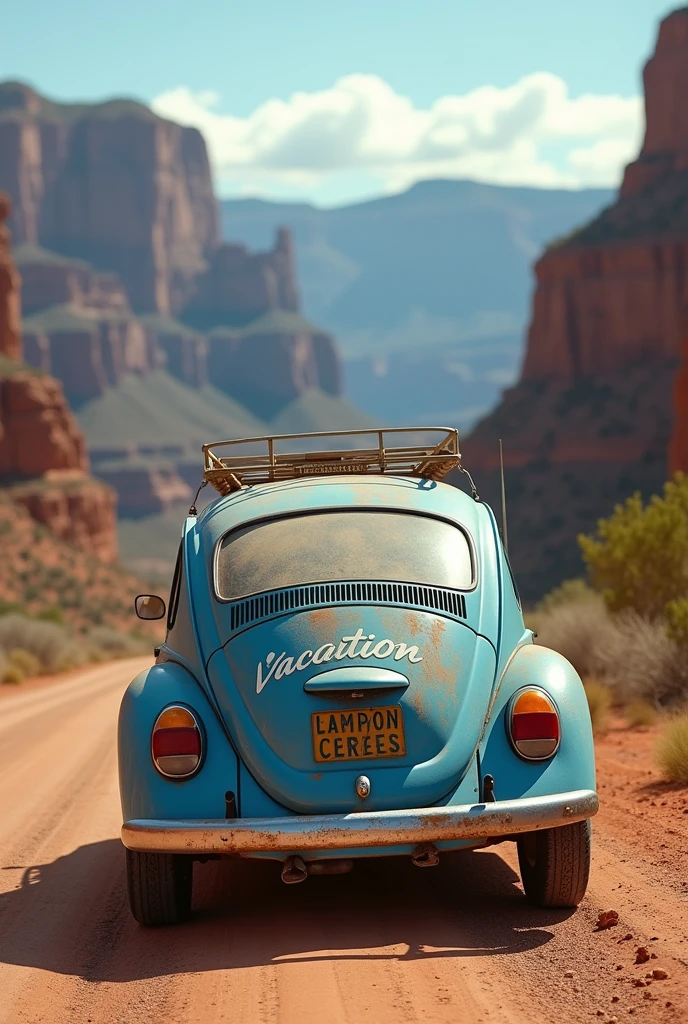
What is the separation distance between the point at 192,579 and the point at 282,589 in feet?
1.97


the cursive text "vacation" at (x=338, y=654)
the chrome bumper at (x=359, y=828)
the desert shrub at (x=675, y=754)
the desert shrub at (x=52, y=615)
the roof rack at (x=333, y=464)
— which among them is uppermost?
the roof rack at (x=333, y=464)

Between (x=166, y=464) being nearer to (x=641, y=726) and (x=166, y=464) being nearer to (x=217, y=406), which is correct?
(x=217, y=406)

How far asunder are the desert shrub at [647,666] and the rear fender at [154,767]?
8436mm

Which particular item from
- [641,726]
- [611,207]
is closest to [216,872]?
[641,726]

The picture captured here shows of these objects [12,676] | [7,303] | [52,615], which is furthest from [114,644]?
[7,303]

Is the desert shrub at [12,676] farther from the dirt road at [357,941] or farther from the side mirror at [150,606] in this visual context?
the side mirror at [150,606]

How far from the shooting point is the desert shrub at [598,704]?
44.6 feet

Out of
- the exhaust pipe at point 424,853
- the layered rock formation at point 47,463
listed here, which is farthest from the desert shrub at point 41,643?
the layered rock formation at point 47,463

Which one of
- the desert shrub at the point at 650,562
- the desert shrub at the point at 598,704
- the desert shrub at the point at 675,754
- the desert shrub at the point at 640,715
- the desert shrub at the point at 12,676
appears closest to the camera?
the desert shrub at the point at 675,754

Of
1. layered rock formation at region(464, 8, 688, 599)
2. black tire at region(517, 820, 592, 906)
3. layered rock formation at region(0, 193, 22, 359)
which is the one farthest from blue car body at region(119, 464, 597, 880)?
layered rock formation at region(0, 193, 22, 359)

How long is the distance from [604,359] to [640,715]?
80142 millimetres

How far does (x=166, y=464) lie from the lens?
6191 inches

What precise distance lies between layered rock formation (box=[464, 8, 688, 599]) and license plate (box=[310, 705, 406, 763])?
6599 centimetres

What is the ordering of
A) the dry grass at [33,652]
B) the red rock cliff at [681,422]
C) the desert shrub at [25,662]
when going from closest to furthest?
the dry grass at [33,652] < the desert shrub at [25,662] < the red rock cliff at [681,422]
